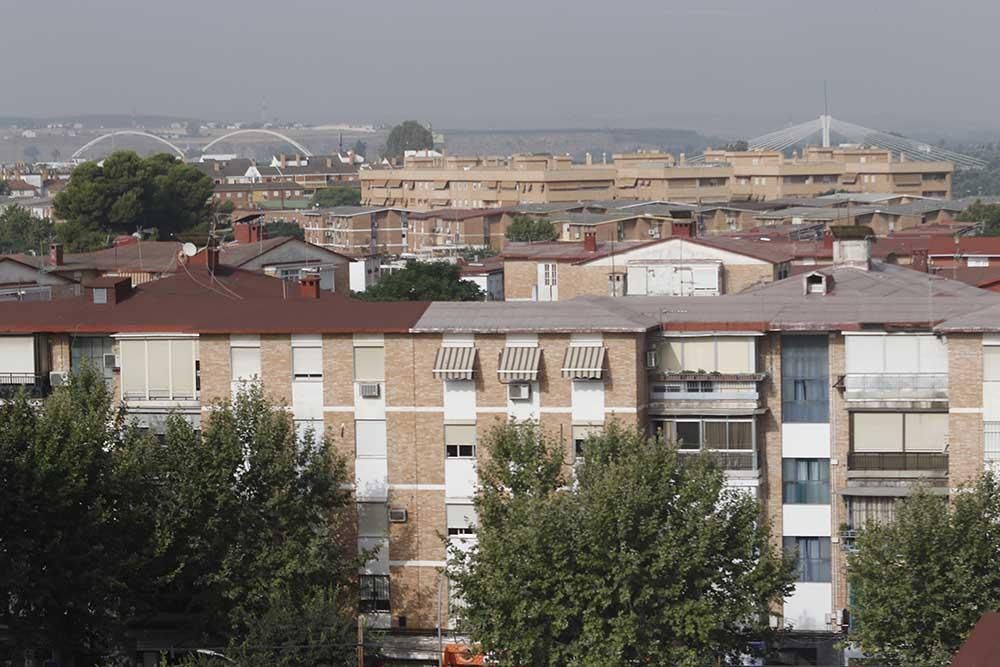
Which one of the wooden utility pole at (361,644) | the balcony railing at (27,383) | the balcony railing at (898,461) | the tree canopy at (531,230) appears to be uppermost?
the tree canopy at (531,230)

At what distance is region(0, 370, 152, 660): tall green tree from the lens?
60.8 feet

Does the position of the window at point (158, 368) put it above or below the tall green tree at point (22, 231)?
below

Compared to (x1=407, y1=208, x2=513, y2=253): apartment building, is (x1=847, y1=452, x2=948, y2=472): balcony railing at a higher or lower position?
lower

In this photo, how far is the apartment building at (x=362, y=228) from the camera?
9138cm

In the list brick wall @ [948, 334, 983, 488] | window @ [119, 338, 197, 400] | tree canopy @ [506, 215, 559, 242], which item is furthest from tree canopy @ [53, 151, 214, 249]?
brick wall @ [948, 334, 983, 488]

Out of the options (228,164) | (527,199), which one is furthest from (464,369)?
(228,164)

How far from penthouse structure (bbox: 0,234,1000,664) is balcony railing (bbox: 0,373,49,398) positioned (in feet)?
4.25

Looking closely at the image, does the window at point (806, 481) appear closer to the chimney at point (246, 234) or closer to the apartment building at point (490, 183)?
the chimney at point (246, 234)

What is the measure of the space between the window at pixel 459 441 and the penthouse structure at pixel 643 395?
0.06 ft

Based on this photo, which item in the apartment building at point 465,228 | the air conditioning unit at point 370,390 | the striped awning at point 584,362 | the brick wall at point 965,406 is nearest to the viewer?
the brick wall at point 965,406

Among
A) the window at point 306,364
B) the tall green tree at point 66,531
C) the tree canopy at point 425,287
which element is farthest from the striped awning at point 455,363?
the tree canopy at point 425,287

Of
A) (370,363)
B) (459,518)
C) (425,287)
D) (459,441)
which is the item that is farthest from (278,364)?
(425,287)

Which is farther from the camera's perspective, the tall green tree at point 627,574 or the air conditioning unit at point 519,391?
the air conditioning unit at point 519,391

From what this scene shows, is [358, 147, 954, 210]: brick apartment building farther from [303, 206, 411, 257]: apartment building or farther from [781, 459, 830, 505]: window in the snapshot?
[781, 459, 830, 505]: window
